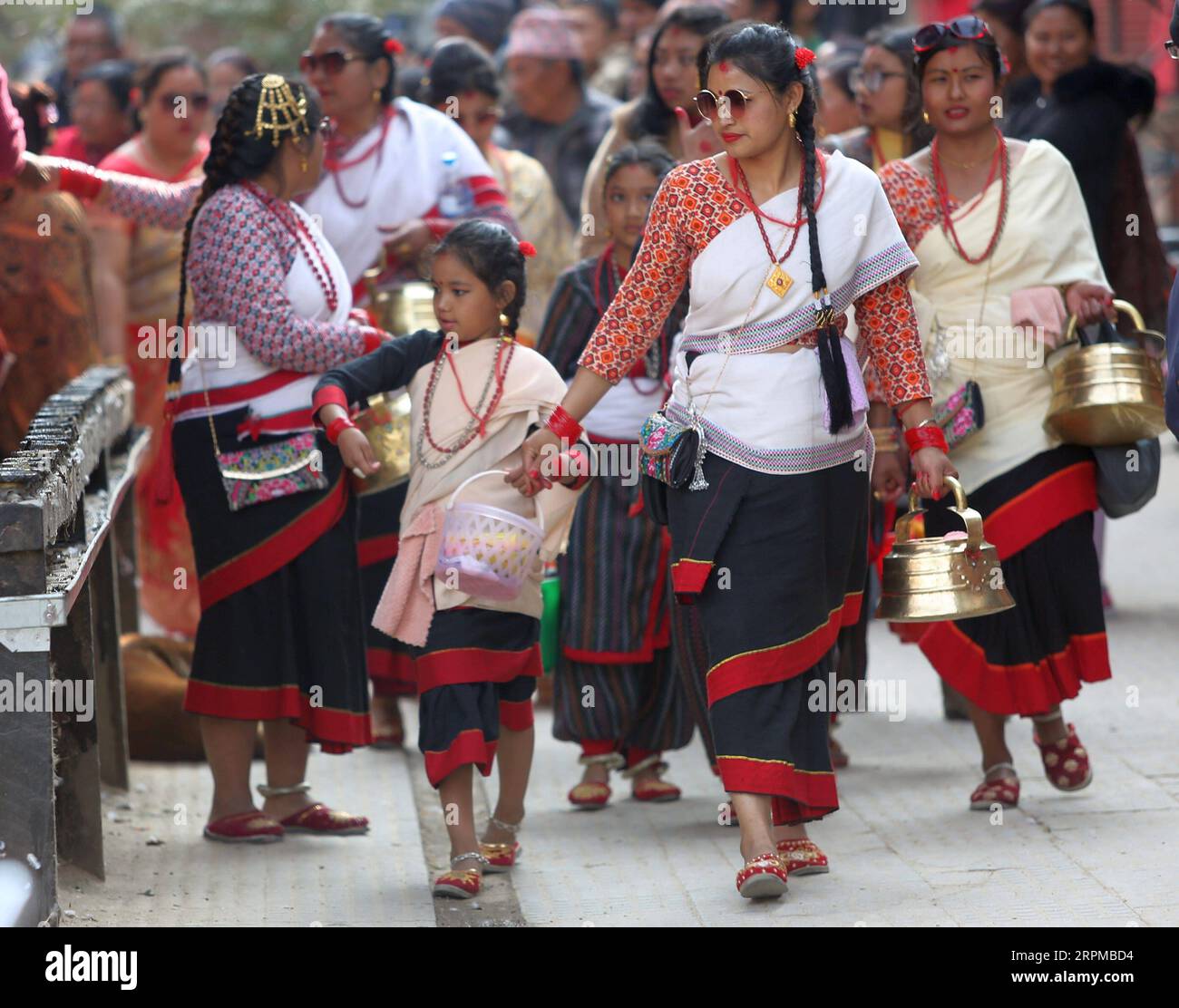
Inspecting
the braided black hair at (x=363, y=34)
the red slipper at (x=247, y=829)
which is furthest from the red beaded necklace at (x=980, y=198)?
the red slipper at (x=247, y=829)

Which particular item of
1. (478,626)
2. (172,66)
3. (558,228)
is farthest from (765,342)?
(172,66)

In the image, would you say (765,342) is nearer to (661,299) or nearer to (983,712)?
(661,299)

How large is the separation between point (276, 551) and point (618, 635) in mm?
1090

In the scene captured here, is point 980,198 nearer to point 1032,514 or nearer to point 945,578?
point 1032,514

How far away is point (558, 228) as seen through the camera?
8383 millimetres

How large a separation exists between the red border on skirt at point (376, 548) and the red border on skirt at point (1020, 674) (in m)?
1.83

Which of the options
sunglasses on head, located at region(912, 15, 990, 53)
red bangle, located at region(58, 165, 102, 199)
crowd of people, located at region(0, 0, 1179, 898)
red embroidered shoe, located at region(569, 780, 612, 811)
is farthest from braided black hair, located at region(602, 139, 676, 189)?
red embroidered shoe, located at region(569, 780, 612, 811)

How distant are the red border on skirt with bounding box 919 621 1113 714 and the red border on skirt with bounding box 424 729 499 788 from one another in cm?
139

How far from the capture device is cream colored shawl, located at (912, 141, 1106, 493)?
5410mm

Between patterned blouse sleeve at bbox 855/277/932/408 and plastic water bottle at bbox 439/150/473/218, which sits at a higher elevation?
plastic water bottle at bbox 439/150/473/218

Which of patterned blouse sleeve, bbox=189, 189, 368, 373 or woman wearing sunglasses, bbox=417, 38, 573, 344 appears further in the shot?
woman wearing sunglasses, bbox=417, 38, 573, 344

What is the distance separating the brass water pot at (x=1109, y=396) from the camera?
16.9 ft

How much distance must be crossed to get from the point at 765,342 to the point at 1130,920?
1.50 meters

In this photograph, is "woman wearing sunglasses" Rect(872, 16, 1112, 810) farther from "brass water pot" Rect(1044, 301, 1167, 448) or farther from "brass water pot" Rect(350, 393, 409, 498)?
"brass water pot" Rect(350, 393, 409, 498)
